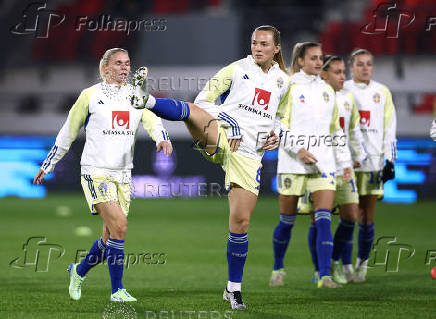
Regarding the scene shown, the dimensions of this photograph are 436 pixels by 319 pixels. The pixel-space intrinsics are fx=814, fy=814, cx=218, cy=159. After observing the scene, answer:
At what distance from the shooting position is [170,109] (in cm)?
619

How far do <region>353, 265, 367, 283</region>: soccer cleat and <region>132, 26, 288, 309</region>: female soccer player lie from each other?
8.05ft

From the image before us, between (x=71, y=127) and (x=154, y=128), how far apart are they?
2.35 ft

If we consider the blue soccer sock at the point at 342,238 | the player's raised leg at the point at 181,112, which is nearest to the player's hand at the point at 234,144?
the player's raised leg at the point at 181,112

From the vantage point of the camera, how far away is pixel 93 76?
23172mm

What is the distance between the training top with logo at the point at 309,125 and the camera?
821 centimetres

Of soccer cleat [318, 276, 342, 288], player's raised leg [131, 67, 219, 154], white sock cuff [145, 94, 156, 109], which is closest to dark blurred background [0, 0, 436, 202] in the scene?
soccer cleat [318, 276, 342, 288]

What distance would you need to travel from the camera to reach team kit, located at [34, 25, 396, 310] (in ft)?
21.8

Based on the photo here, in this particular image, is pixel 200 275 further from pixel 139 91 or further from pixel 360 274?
pixel 139 91

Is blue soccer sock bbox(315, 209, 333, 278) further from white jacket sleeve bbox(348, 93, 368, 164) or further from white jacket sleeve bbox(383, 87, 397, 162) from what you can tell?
white jacket sleeve bbox(383, 87, 397, 162)

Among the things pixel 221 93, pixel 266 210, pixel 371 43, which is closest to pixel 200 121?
pixel 221 93

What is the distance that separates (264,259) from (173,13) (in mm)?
13832

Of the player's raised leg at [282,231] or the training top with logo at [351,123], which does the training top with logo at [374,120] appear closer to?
the training top with logo at [351,123]

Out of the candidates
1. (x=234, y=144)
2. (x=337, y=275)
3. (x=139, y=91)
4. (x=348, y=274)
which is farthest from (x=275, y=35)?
(x=348, y=274)

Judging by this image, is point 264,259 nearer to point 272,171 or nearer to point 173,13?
point 272,171
